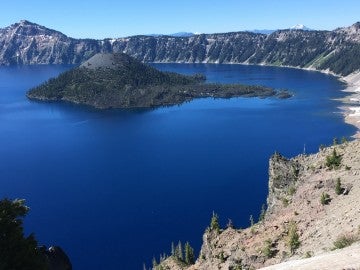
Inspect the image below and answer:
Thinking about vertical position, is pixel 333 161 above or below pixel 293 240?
above

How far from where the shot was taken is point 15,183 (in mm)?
167125

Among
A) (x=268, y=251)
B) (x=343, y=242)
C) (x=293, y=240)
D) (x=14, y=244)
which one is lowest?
(x=268, y=251)

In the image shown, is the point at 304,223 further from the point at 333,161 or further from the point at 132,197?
the point at 132,197

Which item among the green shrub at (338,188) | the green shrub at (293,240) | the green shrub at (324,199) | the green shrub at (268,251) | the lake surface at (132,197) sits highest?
the green shrub at (338,188)

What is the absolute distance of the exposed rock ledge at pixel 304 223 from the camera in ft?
167

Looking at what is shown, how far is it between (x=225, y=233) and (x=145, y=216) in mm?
68181

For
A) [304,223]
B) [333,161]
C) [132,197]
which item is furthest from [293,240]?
[132,197]

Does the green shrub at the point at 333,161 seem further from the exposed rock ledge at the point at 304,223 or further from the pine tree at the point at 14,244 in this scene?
the pine tree at the point at 14,244

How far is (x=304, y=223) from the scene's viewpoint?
57062 millimetres

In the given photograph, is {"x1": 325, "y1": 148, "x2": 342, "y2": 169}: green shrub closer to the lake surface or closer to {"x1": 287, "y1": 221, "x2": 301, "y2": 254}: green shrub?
{"x1": 287, "y1": 221, "x2": 301, "y2": 254}: green shrub

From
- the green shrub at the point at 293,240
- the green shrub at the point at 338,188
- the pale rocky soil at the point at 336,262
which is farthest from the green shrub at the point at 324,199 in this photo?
the pale rocky soil at the point at 336,262

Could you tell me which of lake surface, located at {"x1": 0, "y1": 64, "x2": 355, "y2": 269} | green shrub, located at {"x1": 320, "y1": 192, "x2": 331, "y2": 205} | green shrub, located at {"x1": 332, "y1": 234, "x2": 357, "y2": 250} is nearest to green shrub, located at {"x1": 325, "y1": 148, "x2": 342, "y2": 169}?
green shrub, located at {"x1": 320, "y1": 192, "x2": 331, "y2": 205}

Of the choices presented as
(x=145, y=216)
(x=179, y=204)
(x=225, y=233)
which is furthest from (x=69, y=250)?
(x=225, y=233)

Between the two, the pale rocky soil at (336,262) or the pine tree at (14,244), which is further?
the pine tree at (14,244)
